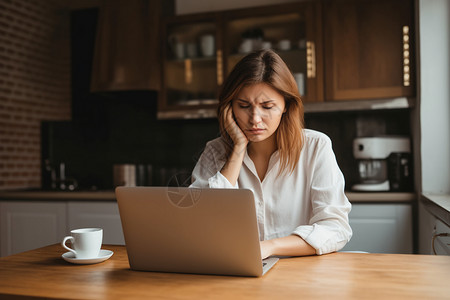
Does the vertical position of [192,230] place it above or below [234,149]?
below

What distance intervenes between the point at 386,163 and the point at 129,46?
2003mm

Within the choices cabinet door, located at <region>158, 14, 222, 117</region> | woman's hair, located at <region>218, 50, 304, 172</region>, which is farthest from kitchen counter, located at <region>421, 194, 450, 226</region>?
cabinet door, located at <region>158, 14, 222, 117</region>

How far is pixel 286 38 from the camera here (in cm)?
297

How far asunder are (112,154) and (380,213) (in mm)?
2202

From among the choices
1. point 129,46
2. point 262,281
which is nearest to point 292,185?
point 262,281

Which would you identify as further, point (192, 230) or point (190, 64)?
point (190, 64)

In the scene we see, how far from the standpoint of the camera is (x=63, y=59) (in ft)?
12.8

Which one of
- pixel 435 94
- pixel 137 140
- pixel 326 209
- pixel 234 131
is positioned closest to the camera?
pixel 326 209

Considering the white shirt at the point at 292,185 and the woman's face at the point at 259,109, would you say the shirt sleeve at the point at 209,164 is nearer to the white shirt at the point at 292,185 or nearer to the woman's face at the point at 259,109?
the white shirt at the point at 292,185

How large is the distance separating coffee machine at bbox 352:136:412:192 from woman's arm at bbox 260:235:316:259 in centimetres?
157

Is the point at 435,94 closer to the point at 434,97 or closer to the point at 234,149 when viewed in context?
the point at 434,97

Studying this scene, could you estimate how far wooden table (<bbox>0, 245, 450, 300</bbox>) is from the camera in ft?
2.73

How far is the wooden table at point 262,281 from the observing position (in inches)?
32.8

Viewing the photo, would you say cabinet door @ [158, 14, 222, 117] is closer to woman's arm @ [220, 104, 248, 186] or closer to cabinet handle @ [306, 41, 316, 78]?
cabinet handle @ [306, 41, 316, 78]
